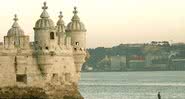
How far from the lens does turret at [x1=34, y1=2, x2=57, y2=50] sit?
62.9 m

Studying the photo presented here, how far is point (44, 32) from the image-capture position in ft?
206

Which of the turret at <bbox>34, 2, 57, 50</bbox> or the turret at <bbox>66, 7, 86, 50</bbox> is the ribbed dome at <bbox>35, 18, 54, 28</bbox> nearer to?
the turret at <bbox>34, 2, 57, 50</bbox>

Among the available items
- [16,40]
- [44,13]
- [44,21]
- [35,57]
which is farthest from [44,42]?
[44,13]

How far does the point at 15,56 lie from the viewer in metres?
62.3

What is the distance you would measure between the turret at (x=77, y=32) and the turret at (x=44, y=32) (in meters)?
5.55

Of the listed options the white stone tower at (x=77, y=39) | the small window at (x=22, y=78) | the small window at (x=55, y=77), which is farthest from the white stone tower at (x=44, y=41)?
the white stone tower at (x=77, y=39)

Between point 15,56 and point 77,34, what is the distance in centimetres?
837

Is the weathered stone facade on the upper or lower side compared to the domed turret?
lower

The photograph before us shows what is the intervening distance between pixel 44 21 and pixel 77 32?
6.34 meters

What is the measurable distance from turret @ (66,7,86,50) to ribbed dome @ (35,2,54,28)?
556 centimetres

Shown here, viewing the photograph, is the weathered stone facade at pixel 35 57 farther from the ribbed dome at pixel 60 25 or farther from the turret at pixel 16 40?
A: the ribbed dome at pixel 60 25

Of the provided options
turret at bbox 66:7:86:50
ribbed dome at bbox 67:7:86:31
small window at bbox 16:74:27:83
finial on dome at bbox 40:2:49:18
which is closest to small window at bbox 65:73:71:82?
turret at bbox 66:7:86:50

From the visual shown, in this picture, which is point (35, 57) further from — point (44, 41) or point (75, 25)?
point (75, 25)

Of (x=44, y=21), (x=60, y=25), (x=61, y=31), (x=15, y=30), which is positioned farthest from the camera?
(x=60, y=25)
